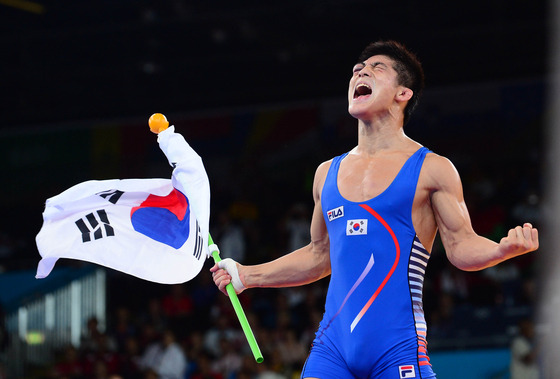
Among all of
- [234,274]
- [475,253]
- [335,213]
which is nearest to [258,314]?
[234,274]

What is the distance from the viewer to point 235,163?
19.2m

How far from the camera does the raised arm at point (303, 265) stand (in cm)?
457

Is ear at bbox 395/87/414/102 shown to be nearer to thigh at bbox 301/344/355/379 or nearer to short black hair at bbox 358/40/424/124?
short black hair at bbox 358/40/424/124

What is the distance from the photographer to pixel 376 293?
4.11m

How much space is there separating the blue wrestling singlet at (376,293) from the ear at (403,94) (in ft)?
1.35

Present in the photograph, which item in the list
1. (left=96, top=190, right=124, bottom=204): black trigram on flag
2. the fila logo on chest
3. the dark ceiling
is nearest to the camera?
the fila logo on chest

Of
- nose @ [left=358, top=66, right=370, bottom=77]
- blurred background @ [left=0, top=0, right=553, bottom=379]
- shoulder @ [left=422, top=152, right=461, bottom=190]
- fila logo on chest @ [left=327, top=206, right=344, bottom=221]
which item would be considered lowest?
fila logo on chest @ [left=327, top=206, right=344, bottom=221]

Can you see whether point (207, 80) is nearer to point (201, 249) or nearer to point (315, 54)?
point (315, 54)

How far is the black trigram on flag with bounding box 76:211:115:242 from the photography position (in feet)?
17.2

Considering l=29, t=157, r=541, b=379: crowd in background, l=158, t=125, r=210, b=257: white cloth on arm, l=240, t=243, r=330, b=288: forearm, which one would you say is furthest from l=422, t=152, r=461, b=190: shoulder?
l=29, t=157, r=541, b=379: crowd in background

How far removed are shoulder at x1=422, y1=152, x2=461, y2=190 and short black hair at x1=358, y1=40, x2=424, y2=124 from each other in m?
0.52

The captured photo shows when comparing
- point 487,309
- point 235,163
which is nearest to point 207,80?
point 235,163

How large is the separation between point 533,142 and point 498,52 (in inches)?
87.9

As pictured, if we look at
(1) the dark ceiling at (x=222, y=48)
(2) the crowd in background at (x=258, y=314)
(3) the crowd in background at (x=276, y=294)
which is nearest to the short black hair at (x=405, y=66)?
(3) the crowd in background at (x=276, y=294)
